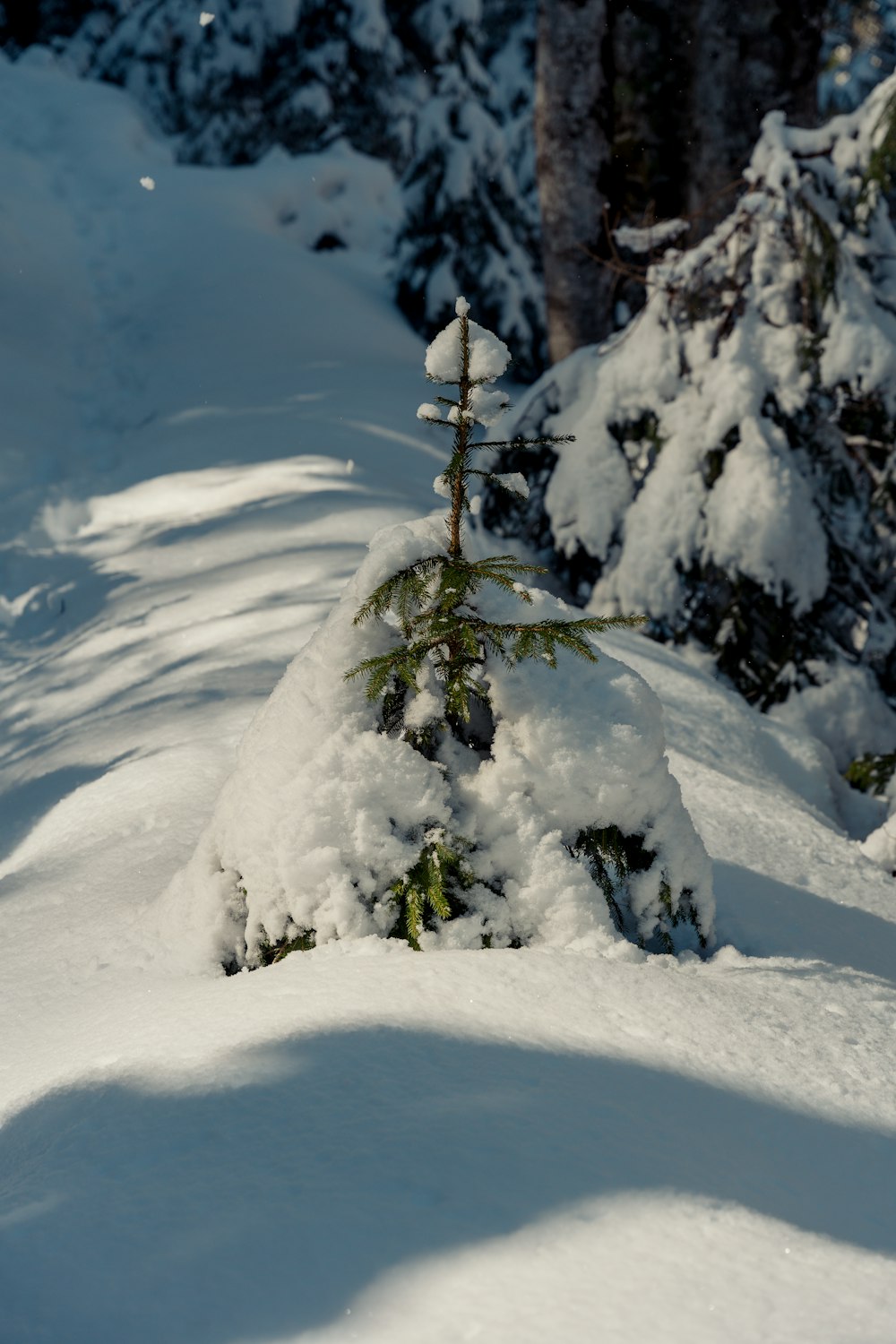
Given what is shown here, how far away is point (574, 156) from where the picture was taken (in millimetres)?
6418

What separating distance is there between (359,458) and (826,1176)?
19.9 feet

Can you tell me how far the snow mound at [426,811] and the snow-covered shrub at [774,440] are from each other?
2727 mm

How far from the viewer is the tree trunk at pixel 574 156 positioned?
20.6 ft

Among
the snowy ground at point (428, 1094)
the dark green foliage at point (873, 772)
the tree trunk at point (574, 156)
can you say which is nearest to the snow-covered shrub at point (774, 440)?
the dark green foliage at point (873, 772)

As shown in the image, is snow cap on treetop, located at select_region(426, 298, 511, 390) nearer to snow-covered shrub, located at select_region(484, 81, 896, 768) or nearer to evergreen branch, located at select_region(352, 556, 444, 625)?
evergreen branch, located at select_region(352, 556, 444, 625)

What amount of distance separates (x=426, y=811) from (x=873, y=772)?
253 centimetres

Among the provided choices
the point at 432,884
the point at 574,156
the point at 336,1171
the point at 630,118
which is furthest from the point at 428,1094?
the point at 630,118

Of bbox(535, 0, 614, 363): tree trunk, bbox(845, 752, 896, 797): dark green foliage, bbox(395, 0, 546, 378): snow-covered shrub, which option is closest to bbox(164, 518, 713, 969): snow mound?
Answer: bbox(845, 752, 896, 797): dark green foliage

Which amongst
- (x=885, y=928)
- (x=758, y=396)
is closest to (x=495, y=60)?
(x=758, y=396)

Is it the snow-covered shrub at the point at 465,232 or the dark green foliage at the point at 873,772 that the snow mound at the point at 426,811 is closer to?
the dark green foliage at the point at 873,772

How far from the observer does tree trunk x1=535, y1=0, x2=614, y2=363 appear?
6.29 metres

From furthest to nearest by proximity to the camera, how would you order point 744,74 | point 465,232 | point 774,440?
point 465,232 < point 744,74 < point 774,440

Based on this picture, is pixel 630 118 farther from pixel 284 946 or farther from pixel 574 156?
pixel 284 946

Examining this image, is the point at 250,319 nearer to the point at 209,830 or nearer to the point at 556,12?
the point at 556,12
